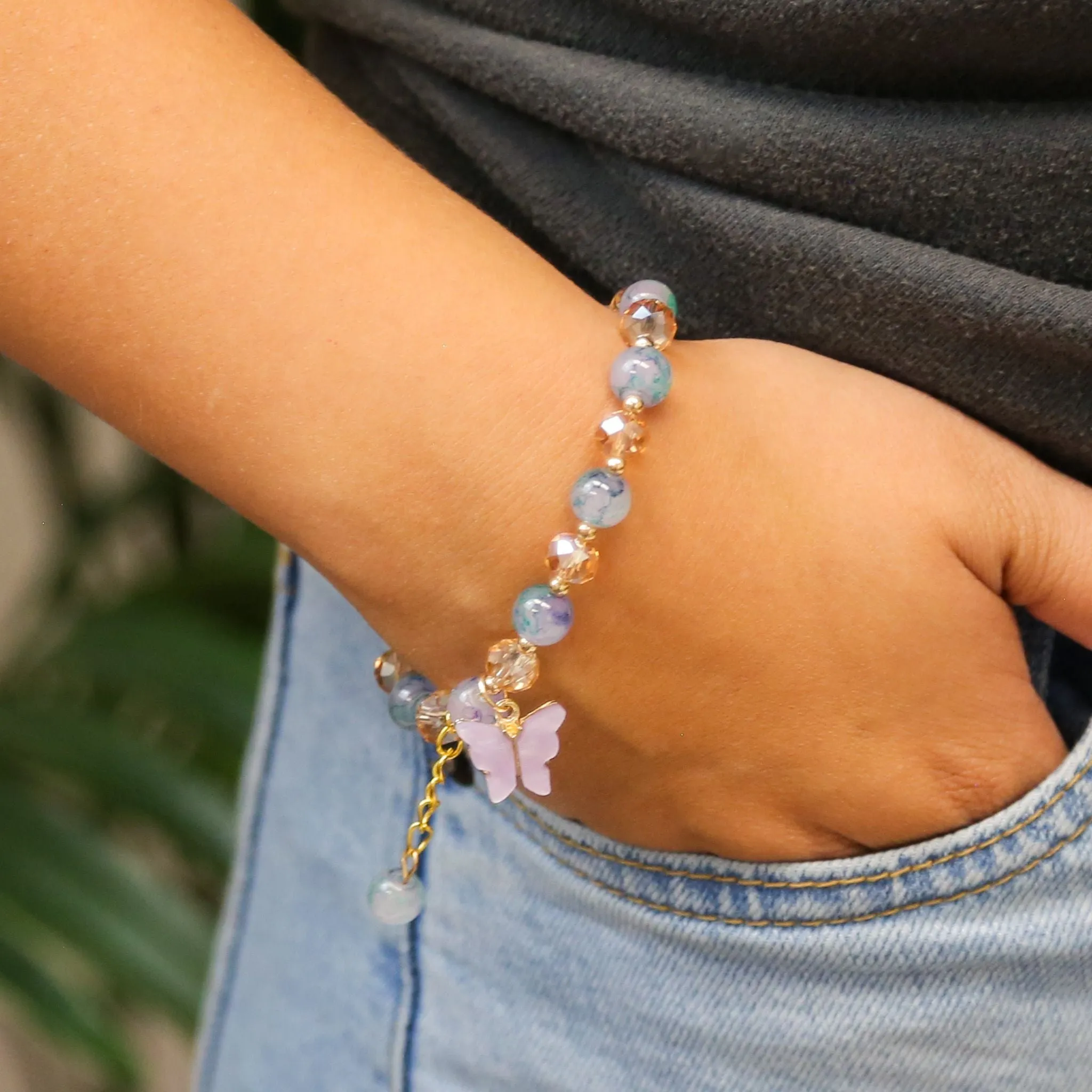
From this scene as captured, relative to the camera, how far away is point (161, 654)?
1060mm

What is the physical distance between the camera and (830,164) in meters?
0.41

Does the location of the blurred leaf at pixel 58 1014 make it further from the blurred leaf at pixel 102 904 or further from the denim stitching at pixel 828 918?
the denim stitching at pixel 828 918

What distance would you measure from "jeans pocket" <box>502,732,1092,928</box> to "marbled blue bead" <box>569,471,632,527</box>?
16cm

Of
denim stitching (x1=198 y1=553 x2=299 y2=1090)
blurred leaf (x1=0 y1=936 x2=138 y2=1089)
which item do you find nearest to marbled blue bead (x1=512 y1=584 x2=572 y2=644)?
denim stitching (x1=198 y1=553 x2=299 y2=1090)

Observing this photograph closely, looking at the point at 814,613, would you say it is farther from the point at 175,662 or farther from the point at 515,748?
the point at 175,662

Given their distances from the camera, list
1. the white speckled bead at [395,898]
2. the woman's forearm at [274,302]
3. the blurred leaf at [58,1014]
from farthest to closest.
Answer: the blurred leaf at [58,1014]
the white speckled bead at [395,898]
the woman's forearm at [274,302]

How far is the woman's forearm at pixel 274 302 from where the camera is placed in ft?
1.23

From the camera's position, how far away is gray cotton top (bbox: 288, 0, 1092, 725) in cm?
39

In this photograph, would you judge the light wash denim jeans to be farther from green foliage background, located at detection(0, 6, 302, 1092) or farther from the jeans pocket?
green foliage background, located at detection(0, 6, 302, 1092)

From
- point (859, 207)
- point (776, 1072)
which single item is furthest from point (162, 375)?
point (776, 1072)

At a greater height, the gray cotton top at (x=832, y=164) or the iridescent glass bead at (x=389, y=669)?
the gray cotton top at (x=832, y=164)

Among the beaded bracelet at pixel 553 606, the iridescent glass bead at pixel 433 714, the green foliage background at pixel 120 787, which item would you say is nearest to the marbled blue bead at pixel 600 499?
the beaded bracelet at pixel 553 606

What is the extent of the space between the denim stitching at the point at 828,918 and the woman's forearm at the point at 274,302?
165 millimetres

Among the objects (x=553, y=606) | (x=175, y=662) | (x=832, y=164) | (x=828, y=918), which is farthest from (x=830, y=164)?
(x=175, y=662)
